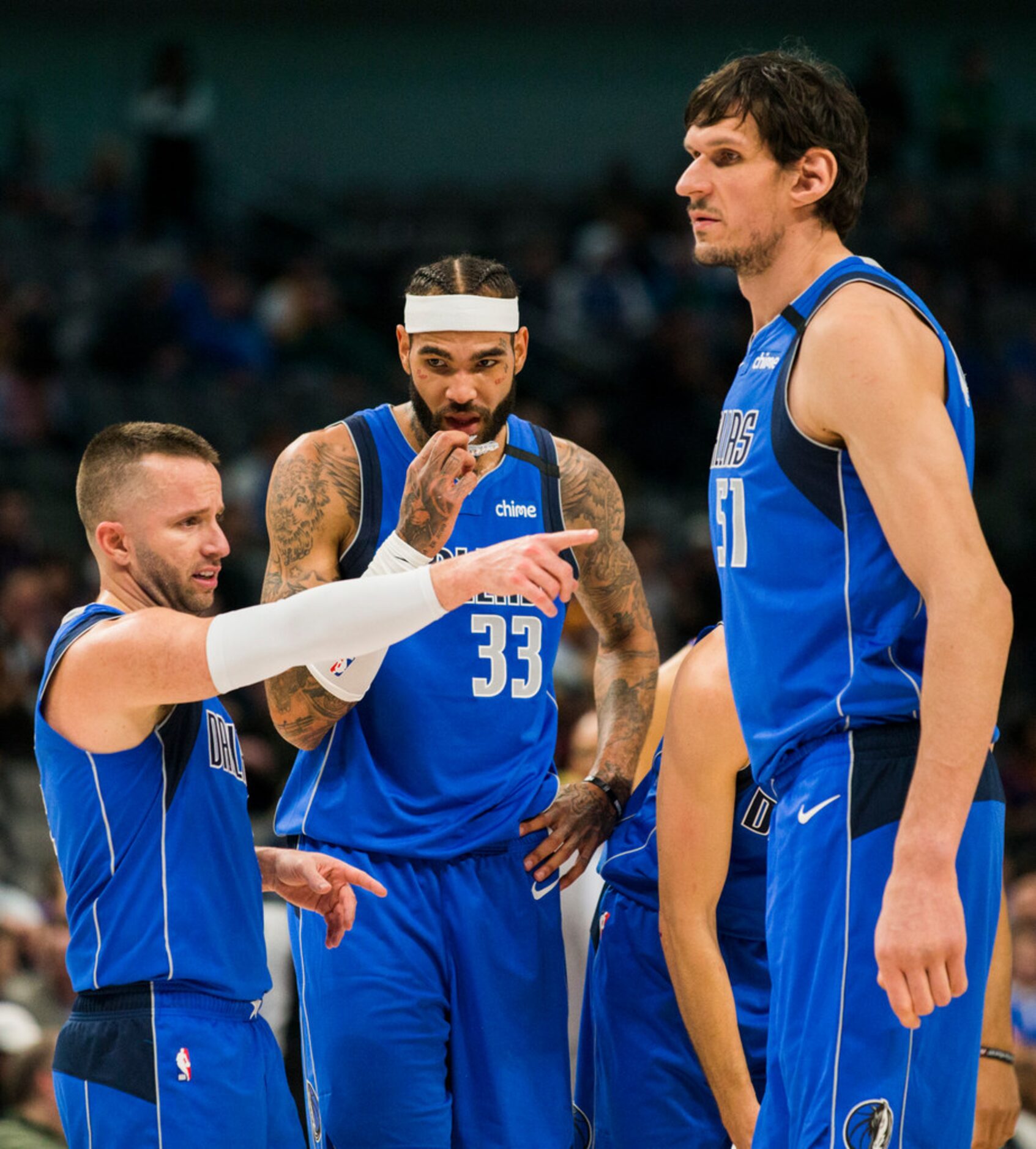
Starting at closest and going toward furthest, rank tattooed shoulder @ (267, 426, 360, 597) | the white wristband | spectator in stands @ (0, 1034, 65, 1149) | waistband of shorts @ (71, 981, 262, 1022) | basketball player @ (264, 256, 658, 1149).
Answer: waistband of shorts @ (71, 981, 262, 1022)
the white wristband
basketball player @ (264, 256, 658, 1149)
tattooed shoulder @ (267, 426, 360, 597)
spectator in stands @ (0, 1034, 65, 1149)

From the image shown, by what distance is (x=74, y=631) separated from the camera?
151 inches

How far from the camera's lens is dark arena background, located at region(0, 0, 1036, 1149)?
413 inches

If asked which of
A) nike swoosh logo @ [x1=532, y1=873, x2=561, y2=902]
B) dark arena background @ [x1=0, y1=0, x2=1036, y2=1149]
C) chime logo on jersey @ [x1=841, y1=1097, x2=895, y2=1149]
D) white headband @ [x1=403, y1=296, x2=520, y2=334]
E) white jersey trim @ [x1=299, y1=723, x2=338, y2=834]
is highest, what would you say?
dark arena background @ [x1=0, y1=0, x2=1036, y2=1149]

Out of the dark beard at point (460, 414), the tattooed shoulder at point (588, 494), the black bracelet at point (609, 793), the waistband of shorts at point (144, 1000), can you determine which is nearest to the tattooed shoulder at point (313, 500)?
the dark beard at point (460, 414)

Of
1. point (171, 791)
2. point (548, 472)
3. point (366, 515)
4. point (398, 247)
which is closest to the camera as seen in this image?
point (171, 791)

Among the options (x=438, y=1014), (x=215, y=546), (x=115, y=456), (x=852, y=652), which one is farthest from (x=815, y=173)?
(x=438, y=1014)

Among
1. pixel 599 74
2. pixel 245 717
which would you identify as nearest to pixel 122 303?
pixel 245 717

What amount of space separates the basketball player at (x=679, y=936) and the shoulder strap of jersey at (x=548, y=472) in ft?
1.72

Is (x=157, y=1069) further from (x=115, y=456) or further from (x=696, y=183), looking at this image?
(x=696, y=183)

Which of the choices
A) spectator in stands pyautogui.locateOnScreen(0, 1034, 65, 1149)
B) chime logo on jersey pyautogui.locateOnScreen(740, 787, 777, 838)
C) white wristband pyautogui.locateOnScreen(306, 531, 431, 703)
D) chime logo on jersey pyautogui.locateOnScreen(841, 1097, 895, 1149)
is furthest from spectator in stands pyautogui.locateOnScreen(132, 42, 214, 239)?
chime logo on jersey pyautogui.locateOnScreen(841, 1097, 895, 1149)

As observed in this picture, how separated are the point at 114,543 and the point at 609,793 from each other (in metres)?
1.58

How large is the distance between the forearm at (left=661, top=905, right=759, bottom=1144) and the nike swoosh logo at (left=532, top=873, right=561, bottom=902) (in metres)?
0.50

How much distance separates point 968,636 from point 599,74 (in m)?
16.6

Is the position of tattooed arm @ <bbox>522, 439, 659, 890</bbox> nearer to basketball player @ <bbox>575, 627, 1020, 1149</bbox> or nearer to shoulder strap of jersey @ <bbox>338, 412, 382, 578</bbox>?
basketball player @ <bbox>575, 627, 1020, 1149</bbox>
